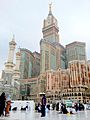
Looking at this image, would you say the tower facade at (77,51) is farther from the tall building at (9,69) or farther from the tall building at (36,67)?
the tall building at (9,69)

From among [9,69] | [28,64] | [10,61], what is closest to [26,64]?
[28,64]

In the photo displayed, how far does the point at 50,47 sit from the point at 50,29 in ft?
128

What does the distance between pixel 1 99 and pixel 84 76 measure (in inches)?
3235

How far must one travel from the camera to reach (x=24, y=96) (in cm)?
11700

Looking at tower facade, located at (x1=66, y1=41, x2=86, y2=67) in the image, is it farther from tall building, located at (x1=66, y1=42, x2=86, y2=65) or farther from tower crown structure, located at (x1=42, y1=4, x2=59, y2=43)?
tower crown structure, located at (x1=42, y1=4, x2=59, y2=43)

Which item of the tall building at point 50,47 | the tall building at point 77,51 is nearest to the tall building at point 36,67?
the tall building at point 50,47

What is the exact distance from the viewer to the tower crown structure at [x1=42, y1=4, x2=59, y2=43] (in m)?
166

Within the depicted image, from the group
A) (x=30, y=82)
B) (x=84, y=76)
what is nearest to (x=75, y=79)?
(x=84, y=76)

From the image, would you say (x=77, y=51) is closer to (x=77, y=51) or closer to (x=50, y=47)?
(x=77, y=51)

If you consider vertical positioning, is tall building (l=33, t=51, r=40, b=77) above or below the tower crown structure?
below

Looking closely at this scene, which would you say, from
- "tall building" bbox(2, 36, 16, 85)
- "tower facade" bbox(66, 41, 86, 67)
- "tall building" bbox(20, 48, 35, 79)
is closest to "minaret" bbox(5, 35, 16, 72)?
"tall building" bbox(2, 36, 16, 85)

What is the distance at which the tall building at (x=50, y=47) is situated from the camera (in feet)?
421

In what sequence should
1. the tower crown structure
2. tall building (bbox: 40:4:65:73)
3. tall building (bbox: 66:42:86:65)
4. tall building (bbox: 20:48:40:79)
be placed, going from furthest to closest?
the tower crown structure, tall building (bbox: 66:42:86:65), tall building (bbox: 20:48:40:79), tall building (bbox: 40:4:65:73)

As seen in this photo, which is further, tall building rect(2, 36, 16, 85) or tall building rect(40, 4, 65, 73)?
tall building rect(40, 4, 65, 73)
